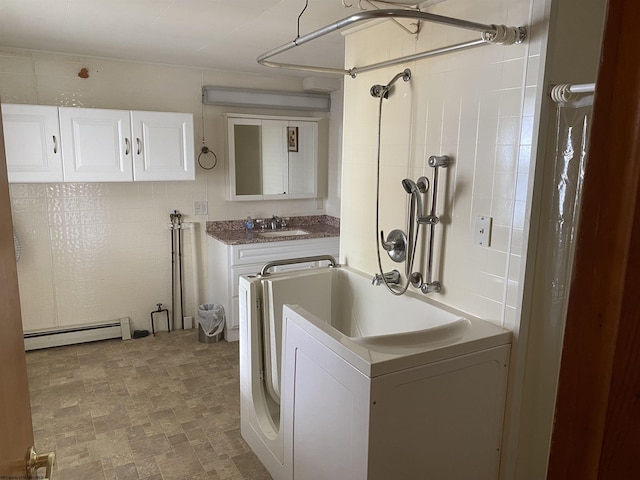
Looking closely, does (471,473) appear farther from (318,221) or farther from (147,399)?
(318,221)

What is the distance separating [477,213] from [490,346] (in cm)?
57

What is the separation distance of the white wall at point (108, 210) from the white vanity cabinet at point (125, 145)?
318mm

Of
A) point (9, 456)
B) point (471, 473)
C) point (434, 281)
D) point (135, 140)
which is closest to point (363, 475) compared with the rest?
point (471, 473)

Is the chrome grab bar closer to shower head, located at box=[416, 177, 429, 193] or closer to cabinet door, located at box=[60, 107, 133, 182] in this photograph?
shower head, located at box=[416, 177, 429, 193]

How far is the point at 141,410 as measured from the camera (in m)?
3.00

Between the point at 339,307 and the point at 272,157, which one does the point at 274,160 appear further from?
the point at 339,307

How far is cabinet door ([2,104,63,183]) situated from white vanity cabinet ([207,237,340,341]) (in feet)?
4.59

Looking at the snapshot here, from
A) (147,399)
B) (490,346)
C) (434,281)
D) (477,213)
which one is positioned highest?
(477,213)

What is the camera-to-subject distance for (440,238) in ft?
7.43

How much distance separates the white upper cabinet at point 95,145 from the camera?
3369mm

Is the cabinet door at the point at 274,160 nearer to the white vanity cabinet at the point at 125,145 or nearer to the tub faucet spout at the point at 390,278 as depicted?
the white vanity cabinet at the point at 125,145

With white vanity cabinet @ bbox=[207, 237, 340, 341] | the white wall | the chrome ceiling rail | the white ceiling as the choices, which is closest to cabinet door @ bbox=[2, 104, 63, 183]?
the white wall

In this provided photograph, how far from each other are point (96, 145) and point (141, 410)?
77.9 inches

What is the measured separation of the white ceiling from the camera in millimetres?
2426
